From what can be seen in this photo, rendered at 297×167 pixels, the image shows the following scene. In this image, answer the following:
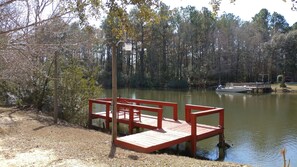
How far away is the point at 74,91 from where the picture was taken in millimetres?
11609

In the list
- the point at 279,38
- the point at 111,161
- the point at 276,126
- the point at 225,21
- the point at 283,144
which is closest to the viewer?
the point at 111,161

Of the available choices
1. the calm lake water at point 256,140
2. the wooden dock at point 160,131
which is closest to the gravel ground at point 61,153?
the wooden dock at point 160,131

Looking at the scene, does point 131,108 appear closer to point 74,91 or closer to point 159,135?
point 159,135

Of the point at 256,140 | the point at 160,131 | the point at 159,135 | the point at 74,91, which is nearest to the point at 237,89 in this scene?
the point at 256,140

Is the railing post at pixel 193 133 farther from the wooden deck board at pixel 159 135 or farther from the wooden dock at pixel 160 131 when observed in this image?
the wooden deck board at pixel 159 135

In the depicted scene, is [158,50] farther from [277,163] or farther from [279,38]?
[277,163]

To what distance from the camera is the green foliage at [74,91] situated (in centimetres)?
1146

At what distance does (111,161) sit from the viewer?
18.3ft

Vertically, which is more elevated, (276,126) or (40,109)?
(40,109)

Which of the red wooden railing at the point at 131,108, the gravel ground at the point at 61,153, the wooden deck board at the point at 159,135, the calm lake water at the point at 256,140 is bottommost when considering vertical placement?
the calm lake water at the point at 256,140

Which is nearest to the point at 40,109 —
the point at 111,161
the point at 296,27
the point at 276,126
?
the point at 111,161

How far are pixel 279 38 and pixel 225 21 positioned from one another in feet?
24.9

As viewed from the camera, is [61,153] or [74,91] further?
[74,91]

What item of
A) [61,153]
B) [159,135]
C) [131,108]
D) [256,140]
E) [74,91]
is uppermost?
[74,91]
